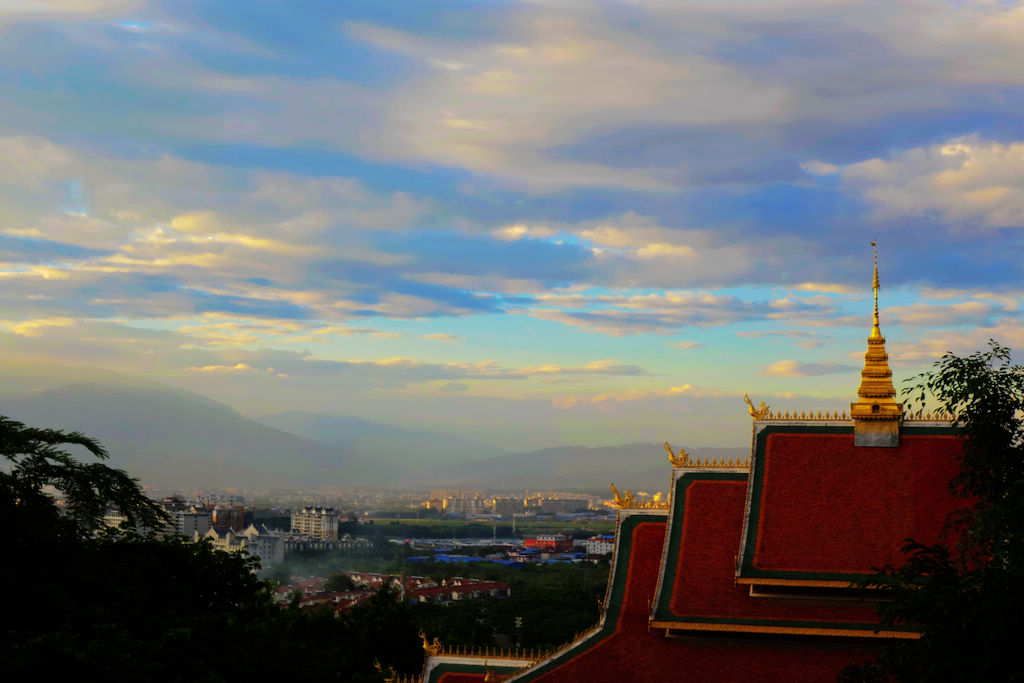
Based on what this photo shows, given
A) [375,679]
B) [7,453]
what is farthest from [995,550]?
[7,453]

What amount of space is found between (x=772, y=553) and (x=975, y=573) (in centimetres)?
973

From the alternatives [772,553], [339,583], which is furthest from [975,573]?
[339,583]

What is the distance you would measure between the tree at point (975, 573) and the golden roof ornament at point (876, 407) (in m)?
2.38

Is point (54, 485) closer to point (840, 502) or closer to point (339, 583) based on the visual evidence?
point (840, 502)

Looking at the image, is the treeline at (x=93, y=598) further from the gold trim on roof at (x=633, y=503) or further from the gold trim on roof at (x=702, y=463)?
the gold trim on roof at (x=702, y=463)

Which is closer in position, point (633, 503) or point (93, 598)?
point (93, 598)

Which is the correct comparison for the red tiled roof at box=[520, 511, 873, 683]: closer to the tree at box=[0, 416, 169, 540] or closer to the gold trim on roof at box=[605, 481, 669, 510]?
the gold trim on roof at box=[605, 481, 669, 510]

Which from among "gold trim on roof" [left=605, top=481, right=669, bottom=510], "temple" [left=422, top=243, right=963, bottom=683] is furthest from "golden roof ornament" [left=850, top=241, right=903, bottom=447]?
"gold trim on roof" [left=605, top=481, right=669, bottom=510]

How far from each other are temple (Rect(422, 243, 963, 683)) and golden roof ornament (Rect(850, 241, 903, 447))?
4 cm

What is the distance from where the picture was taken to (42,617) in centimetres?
2086

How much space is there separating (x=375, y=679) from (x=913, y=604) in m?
16.9

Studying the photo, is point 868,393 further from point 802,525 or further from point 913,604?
point 913,604

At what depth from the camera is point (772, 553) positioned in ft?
97.7

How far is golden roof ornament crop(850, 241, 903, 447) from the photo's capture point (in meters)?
31.4
